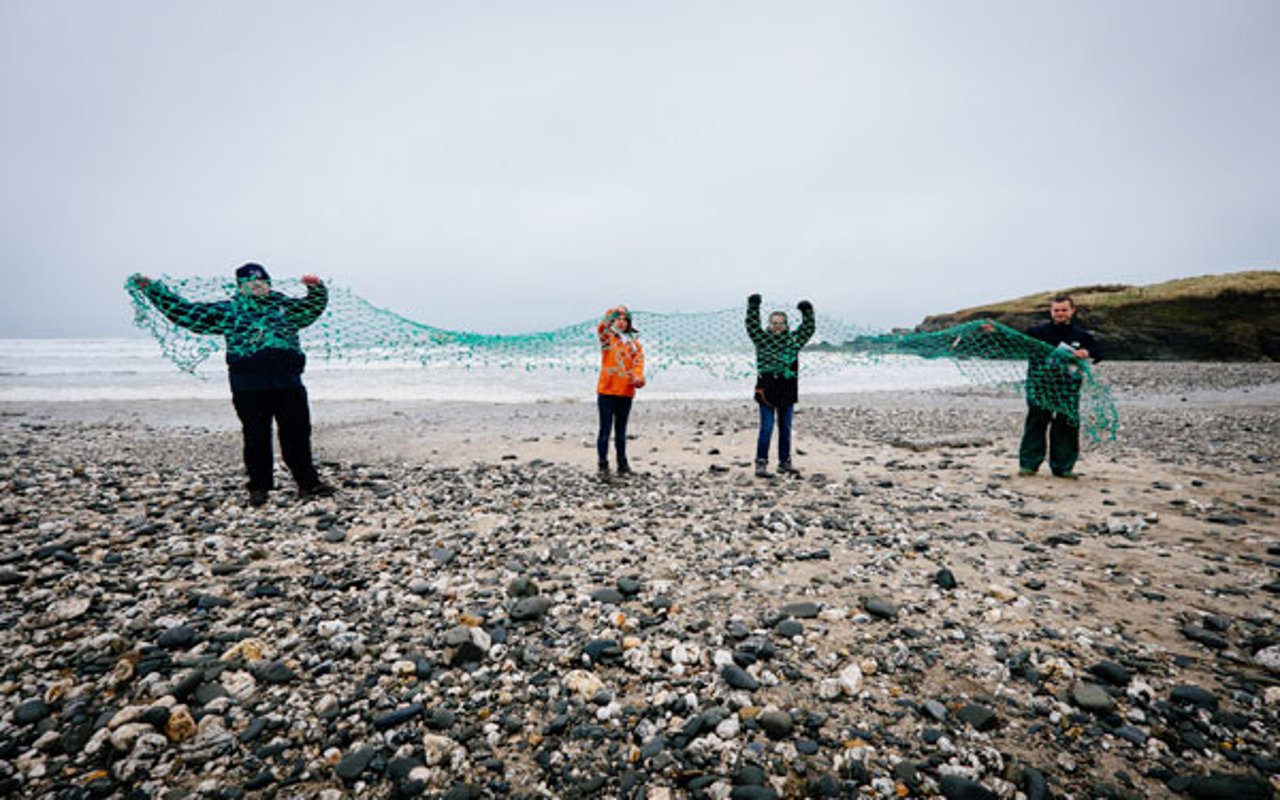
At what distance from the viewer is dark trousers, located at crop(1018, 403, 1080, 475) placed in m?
Answer: 8.15

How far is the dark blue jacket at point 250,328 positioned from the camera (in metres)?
6.43

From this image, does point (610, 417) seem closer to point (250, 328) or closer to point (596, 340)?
point (596, 340)

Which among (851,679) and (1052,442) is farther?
(1052,442)

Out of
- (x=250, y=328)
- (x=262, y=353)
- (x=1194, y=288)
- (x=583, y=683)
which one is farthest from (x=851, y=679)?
(x=1194, y=288)

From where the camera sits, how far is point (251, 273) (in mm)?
6605

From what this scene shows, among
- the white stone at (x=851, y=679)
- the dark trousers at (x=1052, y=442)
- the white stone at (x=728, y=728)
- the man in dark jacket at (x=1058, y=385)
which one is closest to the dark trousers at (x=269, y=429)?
the white stone at (x=728, y=728)

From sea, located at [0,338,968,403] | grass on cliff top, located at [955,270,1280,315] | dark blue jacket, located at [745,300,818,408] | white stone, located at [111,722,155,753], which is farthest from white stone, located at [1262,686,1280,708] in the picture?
grass on cliff top, located at [955,270,1280,315]

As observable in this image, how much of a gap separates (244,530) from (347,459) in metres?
4.18

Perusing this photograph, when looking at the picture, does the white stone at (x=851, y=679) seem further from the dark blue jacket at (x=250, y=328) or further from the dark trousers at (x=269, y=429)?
the dark blue jacket at (x=250, y=328)

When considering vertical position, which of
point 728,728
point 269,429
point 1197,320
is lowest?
point 728,728

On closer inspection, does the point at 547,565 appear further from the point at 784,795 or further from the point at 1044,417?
the point at 1044,417

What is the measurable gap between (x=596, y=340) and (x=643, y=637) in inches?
237

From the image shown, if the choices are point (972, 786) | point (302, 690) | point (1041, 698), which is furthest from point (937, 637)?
point (302, 690)

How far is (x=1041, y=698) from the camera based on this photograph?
10.5ft
